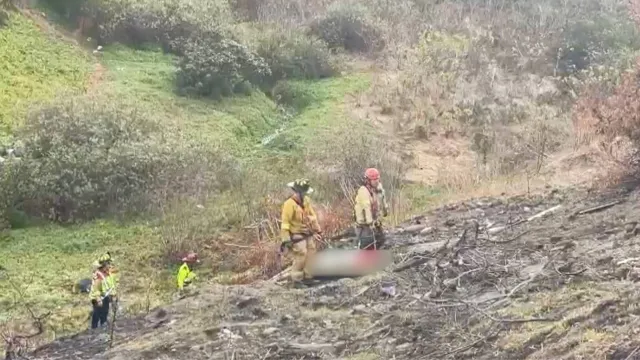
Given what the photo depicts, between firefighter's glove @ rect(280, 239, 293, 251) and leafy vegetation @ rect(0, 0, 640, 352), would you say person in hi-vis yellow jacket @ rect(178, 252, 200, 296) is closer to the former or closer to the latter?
leafy vegetation @ rect(0, 0, 640, 352)

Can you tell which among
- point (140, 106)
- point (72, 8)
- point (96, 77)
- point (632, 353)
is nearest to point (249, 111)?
point (140, 106)

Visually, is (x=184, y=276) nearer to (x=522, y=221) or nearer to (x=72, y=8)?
(x=522, y=221)

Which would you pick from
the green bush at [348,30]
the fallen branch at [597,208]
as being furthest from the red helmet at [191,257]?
the green bush at [348,30]

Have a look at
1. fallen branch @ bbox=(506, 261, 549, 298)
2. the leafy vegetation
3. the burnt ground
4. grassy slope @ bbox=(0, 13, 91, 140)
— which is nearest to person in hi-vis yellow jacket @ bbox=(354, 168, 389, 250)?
the burnt ground

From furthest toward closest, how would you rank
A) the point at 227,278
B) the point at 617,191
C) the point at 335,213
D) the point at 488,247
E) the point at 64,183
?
the point at 64,183 → the point at 335,213 → the point at 227,278 → the point at 617,191 → the point at 488,247

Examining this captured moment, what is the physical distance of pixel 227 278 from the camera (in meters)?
12.9

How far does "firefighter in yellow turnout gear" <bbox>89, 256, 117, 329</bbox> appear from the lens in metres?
10.7

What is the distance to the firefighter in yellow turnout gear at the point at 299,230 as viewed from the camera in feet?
33.7

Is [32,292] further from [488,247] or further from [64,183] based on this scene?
[488,247]

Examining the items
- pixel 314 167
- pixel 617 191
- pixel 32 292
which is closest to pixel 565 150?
pixel 314 167

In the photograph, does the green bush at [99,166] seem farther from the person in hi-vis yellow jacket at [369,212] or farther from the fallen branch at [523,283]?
the fallen branch at [523,283]

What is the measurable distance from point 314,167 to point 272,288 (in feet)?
24.9

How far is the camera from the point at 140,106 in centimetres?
1873

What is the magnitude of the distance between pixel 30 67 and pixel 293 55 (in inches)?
299
